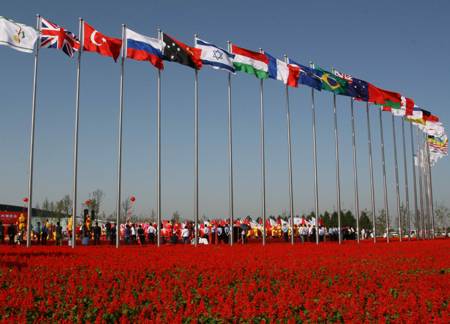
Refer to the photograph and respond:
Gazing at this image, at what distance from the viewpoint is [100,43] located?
2352cm

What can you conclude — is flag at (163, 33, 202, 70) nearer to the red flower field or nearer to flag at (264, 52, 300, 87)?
flag at (264, 52, 300, 87)

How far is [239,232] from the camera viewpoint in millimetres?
36438

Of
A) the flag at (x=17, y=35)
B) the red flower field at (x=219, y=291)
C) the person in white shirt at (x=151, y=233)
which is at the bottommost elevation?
the red flower field at (x=219, y=291)

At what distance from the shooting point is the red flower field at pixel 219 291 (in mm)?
7719

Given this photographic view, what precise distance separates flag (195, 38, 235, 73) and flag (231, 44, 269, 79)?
3.03ft

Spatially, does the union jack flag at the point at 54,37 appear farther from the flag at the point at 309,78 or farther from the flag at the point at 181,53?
the flag at the point at 309,78

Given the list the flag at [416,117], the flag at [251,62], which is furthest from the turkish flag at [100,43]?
the flag at [416,117]

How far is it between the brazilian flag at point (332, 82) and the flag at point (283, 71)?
8.41 feet

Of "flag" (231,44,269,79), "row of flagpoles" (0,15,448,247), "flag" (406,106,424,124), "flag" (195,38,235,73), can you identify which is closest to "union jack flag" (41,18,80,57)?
"row of flagpoles" (0,15,448,247)

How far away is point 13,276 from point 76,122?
1302 cm

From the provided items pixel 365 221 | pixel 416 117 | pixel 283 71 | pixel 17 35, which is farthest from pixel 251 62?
pixel 365 221

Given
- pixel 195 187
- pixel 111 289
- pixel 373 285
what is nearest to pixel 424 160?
pixel 195 187

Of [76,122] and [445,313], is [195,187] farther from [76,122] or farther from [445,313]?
[445,313]

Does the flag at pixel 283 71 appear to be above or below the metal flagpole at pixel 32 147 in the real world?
above
